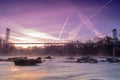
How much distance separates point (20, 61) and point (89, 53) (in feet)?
255

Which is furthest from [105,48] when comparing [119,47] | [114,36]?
[119,47]

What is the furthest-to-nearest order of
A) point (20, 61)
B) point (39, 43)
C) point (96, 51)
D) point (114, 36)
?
A: point (96, 51) → point (114, 36) → point (39, 43) → point (20, 61)

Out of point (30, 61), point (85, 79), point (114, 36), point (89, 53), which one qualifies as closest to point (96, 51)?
point (89, 53)

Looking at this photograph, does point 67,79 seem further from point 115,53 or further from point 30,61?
point 115,53

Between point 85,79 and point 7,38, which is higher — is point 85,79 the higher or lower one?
the lower one

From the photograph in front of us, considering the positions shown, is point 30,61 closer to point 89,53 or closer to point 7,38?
point 7,38

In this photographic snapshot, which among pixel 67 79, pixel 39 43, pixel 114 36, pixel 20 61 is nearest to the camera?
pixel 67 79

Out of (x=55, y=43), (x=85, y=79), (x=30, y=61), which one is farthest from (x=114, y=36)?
(x=85, y=79)

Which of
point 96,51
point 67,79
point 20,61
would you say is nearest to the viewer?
point 67,79

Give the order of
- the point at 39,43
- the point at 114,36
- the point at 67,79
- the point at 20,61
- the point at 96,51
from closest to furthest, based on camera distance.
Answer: the point at 67,79, the point at 20,61, the point at 39,43, the point at 114,36, the point at 96,51

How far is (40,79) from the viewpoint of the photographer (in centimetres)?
2964

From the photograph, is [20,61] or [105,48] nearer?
[20,61]

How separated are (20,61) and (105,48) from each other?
70.7 meters

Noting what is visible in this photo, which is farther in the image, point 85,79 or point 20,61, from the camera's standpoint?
point 20,61
